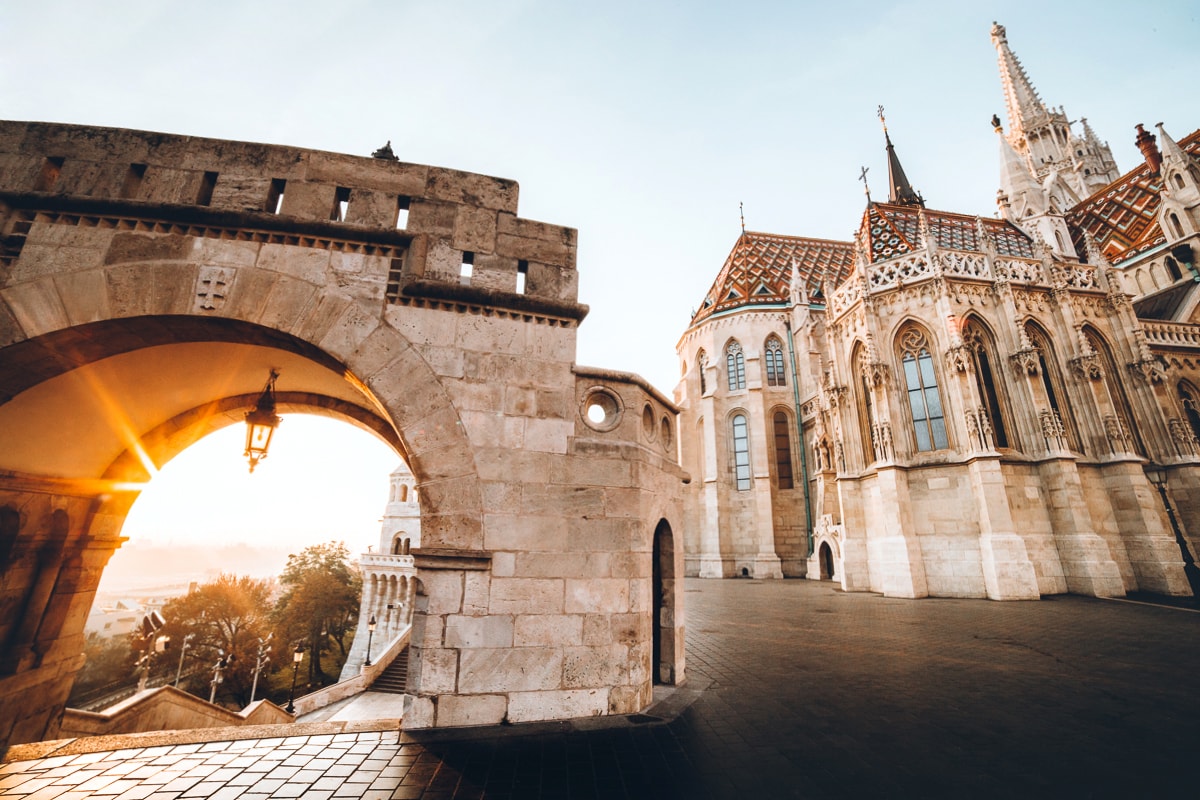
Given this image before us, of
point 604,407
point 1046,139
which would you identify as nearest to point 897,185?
point 1046,139

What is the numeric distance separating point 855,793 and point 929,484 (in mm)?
13180

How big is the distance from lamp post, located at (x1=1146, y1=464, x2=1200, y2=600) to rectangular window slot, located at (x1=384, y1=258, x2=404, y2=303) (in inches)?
783

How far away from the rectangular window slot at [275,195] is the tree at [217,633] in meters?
31.0

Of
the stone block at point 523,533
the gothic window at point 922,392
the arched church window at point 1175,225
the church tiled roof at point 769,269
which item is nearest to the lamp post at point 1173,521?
the gothic window at point 922,392

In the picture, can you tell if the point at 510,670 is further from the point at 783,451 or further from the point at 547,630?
the point at 783,451

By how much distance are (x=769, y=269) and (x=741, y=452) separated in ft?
38.9

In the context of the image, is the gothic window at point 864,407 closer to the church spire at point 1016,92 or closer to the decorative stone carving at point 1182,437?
the decorative stone carving at point 1182,437

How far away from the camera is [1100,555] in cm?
1194

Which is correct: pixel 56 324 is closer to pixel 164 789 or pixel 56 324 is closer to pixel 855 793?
pixel 164 789

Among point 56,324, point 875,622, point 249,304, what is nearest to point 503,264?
point 249,304

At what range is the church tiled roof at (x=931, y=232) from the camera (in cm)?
1653

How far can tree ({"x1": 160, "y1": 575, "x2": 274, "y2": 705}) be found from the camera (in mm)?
27766

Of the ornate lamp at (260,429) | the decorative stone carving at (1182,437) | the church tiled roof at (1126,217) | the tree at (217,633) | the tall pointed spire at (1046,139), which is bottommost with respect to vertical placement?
the tree at (217,633)

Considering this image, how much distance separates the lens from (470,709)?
3.62m
